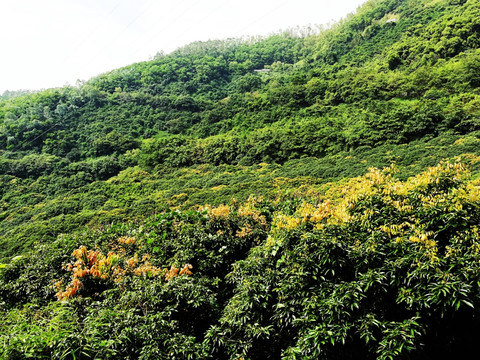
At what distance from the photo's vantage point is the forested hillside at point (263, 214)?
3971 millimetres

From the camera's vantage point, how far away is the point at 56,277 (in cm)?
670

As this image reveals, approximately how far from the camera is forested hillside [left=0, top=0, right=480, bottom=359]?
3.97m

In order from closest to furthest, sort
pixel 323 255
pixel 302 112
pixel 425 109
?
pixel 323 255, pixel 425 109, pixel 302 112

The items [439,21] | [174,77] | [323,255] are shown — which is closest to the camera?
[323,255]

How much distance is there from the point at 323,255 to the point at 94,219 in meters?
24.2

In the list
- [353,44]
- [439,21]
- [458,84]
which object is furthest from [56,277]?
[353,44]

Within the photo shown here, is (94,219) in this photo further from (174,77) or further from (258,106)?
(174,77)

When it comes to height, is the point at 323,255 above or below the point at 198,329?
above

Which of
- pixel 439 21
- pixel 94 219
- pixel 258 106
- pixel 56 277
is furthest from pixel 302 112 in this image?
pixel 56 277

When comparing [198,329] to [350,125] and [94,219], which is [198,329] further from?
[350,125]

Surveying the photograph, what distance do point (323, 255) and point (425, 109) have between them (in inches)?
1341

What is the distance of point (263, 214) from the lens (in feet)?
29.0

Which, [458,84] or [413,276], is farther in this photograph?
[458,84]

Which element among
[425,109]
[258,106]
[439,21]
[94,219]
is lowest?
[94,219]
